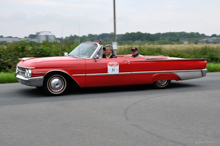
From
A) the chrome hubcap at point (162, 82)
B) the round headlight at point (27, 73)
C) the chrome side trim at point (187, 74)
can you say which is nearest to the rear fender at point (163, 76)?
the chrome side trim at point (187, 74)

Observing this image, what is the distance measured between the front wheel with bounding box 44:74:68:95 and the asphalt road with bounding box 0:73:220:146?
0.21m

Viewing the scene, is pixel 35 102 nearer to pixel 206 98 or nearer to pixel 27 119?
pixel 27 119

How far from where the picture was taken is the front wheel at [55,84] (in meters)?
7.72

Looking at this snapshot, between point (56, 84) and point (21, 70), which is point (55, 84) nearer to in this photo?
point (56, 84)

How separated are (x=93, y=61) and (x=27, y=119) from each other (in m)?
3.10

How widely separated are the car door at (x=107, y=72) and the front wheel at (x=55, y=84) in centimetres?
64

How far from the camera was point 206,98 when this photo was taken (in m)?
7.68

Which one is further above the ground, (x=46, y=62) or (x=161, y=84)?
(x=46, y=62)

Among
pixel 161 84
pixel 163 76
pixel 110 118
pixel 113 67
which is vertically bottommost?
pixel 110 118

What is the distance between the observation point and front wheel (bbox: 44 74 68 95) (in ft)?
25.3

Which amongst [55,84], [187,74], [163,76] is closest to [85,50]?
[55,84]

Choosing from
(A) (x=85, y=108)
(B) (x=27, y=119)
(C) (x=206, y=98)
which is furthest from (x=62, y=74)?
(C) (x=206, y=98)

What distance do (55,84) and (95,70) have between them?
1.12m

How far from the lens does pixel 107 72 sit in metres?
8.15
